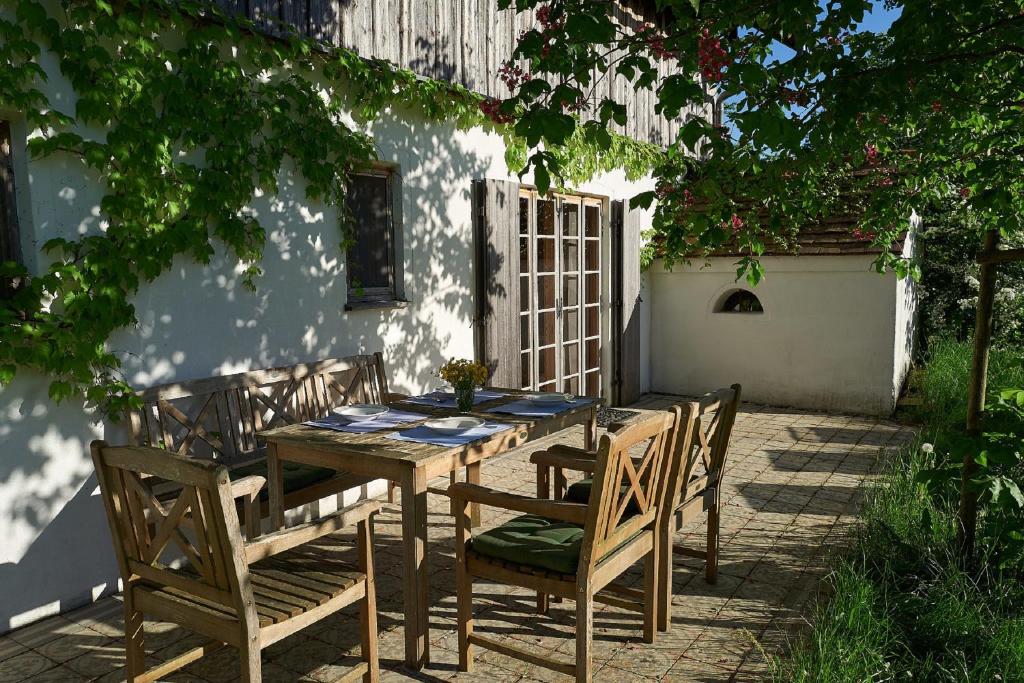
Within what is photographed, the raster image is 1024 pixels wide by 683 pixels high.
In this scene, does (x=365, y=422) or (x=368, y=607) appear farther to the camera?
(x=365, y=422)

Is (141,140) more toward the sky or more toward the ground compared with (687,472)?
more toward the sky

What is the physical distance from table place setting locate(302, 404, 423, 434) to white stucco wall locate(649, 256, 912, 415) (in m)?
5.72

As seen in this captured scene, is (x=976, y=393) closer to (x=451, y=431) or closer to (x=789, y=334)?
(x=451, y=431)

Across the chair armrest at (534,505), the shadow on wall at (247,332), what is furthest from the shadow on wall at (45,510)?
the chair armrest at (534,505)

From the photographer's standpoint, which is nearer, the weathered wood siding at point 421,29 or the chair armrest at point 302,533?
the chair armrest at point 302,533

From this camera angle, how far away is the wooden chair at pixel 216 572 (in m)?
2.54

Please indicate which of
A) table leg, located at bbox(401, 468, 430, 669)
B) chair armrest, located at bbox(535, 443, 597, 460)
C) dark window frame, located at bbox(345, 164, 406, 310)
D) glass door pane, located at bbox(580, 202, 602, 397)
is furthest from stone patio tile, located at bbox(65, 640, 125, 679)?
glass door pane, located at bbox(580, 202, 602, 397)

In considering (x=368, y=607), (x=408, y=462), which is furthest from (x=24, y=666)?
(x=408, y=462)

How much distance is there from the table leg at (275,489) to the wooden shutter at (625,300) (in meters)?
5.33

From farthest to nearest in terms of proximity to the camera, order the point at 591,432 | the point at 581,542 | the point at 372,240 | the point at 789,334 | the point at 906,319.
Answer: the point at 906,319 → the point at 789,334 → the point at 372,240 → the point at 591,432 → the point at 581,542

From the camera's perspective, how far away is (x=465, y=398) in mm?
4266

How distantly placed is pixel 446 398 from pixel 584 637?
6.55ft

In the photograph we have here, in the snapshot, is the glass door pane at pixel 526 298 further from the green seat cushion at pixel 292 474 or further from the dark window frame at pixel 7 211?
the dark window frame at pixel 7 211

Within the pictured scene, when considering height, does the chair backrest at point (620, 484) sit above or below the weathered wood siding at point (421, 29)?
below
